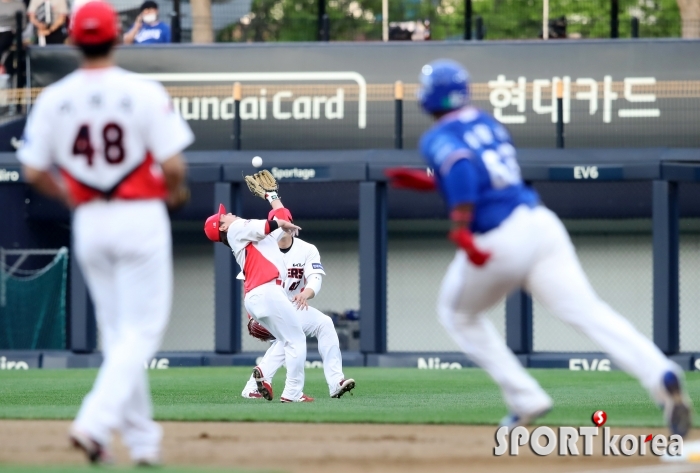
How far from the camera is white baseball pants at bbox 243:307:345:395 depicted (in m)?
12.1

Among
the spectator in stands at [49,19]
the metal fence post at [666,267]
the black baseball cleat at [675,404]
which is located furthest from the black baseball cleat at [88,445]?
the spectator in stands at [49,19]

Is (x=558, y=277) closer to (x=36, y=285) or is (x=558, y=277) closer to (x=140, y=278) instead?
(x=140, y=278)

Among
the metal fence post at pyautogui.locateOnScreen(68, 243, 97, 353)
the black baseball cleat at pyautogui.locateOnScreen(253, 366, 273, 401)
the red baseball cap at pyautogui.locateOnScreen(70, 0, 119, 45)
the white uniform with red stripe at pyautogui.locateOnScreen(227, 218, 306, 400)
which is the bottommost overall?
the metal fence post at pyautogui.locateOnScreen(68, 243, 97, 353)

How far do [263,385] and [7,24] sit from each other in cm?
1065

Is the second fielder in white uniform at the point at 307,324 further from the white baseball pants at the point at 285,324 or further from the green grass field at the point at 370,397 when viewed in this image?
the white baseball pants at the point at 285,324

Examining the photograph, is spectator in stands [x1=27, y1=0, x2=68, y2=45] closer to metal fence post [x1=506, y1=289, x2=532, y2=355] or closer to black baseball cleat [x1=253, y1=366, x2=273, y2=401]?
metal fence post [x1=506, y1=289, x2=532, y2=355]

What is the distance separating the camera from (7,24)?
798 inches

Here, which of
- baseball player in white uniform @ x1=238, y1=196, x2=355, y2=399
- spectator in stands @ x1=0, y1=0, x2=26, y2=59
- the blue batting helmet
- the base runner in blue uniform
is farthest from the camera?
spectator in stands @ x1=0, y1=0, x2=26, y2=59

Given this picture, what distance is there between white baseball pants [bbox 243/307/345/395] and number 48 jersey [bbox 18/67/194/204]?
6105mm

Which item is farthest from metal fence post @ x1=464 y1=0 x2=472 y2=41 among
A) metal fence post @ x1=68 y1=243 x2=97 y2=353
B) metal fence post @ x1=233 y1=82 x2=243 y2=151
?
metal fence post @ x1=68 y1=243 x2=97 y2=353

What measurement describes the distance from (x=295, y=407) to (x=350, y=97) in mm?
10689

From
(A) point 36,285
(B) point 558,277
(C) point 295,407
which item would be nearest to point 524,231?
(B) point 558,277

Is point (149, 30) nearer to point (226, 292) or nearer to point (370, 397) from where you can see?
point (226, 292)

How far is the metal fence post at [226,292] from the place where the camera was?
19.2 meters
